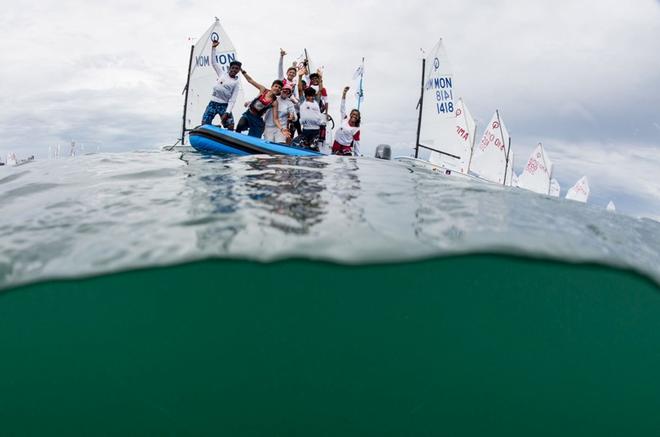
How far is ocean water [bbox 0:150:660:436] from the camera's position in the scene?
612 cm

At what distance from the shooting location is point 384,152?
15.1m

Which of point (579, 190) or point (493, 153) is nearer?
point (493, 153)

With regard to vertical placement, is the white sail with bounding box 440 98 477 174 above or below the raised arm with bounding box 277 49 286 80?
below

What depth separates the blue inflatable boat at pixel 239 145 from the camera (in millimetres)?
12648

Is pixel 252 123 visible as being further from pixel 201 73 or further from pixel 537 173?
pixel 537 173

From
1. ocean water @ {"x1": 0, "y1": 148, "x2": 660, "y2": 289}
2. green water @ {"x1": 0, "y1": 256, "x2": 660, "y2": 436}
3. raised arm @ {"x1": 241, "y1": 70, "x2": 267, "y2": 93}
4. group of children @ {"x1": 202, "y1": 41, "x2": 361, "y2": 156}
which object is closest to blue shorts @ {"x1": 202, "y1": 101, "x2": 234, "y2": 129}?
group of children @ {"x1": 202, "y1": 41, "x2": 361, "y2": 156}

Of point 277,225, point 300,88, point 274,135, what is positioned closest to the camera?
point 277,225

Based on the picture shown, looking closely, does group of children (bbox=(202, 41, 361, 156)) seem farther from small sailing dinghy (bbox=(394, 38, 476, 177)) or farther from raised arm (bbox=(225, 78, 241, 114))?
small sailing dinghy (bbox=(394, 38, 476, 177))

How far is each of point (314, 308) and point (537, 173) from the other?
44685 millimetres

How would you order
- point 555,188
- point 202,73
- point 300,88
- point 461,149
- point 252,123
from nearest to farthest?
point 252,123 < point 300,88 < point 202,73 < point 461,149 < point 555,188

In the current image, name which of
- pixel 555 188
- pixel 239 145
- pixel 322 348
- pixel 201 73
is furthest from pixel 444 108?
pixel 555 188

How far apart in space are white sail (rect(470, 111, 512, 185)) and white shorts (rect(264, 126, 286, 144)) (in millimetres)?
25553

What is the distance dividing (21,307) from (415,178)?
685 centimetres

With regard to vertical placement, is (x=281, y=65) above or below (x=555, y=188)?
above
